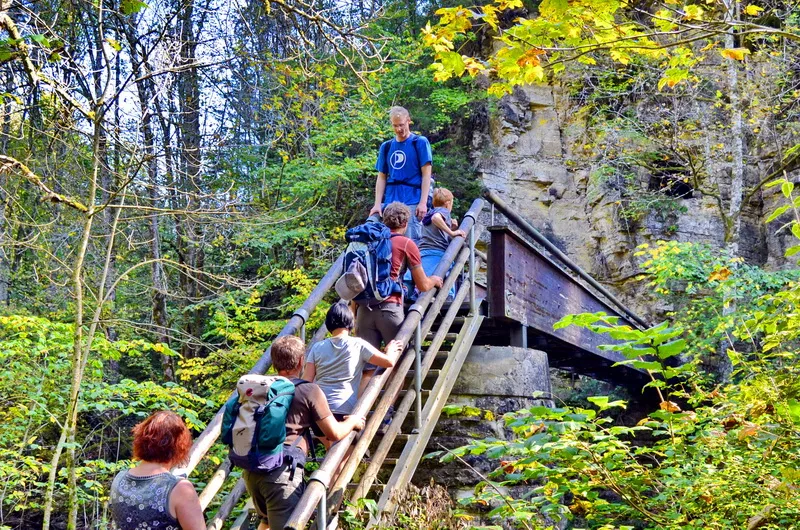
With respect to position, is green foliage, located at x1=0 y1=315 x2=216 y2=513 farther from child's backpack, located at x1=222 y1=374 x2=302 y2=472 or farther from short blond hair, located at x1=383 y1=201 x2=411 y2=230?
child's backpack, located at x1=222 y1=374 x2=302 y2=472

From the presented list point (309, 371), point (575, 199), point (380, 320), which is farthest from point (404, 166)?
point (575, 199)

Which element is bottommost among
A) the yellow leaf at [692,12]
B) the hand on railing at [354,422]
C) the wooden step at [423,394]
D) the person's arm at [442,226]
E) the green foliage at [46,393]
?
the green foliage at [46,393]

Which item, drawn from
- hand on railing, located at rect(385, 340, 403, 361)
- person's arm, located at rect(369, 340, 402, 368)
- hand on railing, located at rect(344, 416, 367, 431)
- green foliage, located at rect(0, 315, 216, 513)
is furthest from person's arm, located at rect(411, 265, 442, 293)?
green foliage, located at rect(0, 315, 216, 513)

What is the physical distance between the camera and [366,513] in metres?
4.56

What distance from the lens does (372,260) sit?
526cm

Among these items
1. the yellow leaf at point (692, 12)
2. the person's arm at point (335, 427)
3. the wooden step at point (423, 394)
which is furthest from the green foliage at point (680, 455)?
the wooden step at point (423, 394)

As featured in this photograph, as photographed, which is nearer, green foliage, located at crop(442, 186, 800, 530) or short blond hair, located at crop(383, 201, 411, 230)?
green foliage, located at crop(442, 186, 800, 530)

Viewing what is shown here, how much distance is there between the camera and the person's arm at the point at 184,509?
293 cm

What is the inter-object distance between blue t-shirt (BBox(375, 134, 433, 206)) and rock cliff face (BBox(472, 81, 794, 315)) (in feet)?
37.9

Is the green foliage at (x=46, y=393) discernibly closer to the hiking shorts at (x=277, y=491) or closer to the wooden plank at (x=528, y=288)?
the wooden plank at (x=528, y=288)

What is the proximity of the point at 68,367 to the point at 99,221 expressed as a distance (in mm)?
4696

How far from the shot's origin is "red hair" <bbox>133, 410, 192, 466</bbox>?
2951 millimetres

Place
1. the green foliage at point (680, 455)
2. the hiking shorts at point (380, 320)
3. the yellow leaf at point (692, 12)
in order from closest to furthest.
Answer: the green foliage at point (680, 455), the yellow leaf at point (692, 12), the hiking shorts at point (380, 320)

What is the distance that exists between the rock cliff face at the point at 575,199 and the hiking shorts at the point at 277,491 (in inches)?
580
